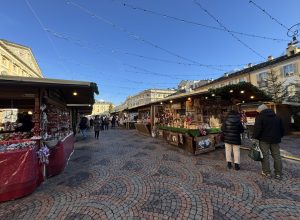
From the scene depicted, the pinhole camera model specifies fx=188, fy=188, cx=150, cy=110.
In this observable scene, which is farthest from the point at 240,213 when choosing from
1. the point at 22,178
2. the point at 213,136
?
the point at 213,136

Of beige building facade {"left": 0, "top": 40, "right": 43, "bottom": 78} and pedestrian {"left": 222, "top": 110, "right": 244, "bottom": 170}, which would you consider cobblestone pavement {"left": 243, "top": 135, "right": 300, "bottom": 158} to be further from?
beige building facade {"left": 0, "top": 40, "right": 43, "bottom": 78}

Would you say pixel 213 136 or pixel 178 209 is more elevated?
pixel 213 136

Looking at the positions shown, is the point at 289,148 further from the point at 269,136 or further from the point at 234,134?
the point at 269,136

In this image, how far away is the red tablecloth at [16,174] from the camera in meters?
3.96

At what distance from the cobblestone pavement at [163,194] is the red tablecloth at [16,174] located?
18cm

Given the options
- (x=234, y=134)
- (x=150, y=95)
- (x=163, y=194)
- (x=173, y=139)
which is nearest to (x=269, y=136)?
(x=234, y=134)

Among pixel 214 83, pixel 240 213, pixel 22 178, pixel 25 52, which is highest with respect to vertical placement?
pixel 25 52

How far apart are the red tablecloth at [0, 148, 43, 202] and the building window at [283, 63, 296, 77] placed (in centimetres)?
2674

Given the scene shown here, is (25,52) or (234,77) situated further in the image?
(25,52)

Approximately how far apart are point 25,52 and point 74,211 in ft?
154

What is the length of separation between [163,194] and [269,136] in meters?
3.07

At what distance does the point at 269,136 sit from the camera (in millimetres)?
4781

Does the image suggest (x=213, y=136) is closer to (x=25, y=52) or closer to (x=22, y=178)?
(x=22, y=178)

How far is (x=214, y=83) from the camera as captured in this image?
33719 millimetres
